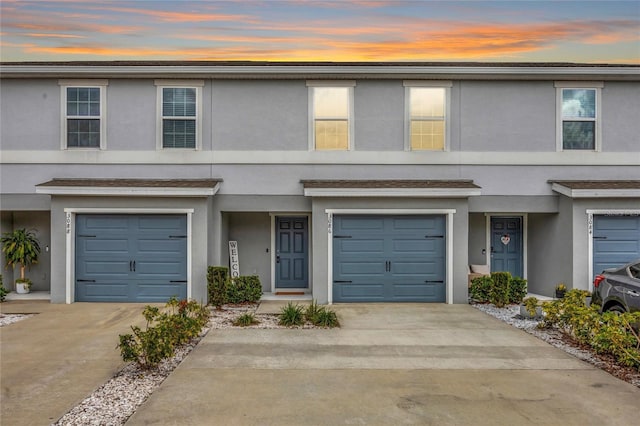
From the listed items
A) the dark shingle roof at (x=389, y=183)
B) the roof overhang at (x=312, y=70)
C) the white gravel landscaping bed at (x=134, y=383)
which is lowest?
the white gravel landscaping bed at (x=134, y=383)

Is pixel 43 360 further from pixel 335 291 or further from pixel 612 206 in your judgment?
pixel 612 206

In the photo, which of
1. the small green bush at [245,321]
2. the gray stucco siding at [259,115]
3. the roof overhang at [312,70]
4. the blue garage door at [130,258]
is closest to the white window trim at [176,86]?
the roof overhang at [312,70]

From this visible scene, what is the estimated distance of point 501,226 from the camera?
A: 13.9 m

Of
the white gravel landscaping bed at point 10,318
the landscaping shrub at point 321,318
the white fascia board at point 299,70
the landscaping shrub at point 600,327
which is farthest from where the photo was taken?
the white fascia board at point 299,70

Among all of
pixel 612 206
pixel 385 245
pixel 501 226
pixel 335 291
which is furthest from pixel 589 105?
pixel 335 291

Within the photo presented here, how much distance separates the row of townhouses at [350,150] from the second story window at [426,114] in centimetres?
4

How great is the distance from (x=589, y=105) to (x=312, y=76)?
8022 millimetres

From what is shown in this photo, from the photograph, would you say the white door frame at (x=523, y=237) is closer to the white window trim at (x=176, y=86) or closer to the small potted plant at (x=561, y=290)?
A: the small potted plant at (x=561, y=290)

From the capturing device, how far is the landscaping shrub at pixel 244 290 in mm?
11742

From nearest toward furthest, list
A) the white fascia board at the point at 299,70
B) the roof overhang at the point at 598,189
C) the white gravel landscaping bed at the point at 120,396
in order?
1. the white gravel landscaping bed at the point at 120,396
2. the roof overhang at the point at 598,189
3. the white fascia board at the point at 299,70

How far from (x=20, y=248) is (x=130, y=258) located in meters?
3.29

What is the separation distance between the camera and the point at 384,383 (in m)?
6.14

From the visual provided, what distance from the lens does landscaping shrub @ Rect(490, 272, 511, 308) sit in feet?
38.2

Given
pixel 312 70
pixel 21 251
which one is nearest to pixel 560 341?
pixel 312 70
